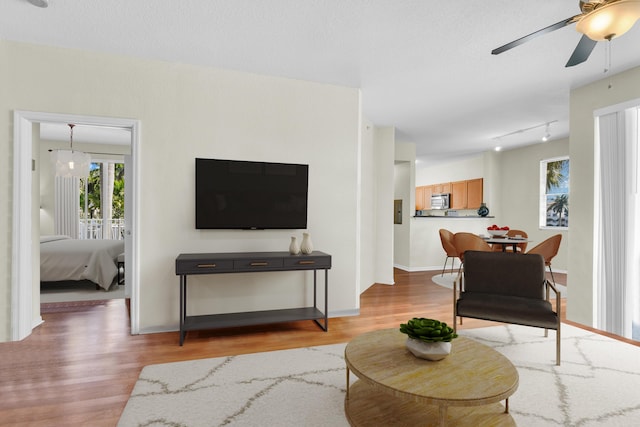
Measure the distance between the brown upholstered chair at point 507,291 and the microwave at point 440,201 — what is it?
6.15 meters

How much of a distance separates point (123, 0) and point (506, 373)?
3.27 m

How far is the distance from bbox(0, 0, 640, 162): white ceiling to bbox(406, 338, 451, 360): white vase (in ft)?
7.16

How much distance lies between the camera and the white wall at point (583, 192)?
12.2 ft

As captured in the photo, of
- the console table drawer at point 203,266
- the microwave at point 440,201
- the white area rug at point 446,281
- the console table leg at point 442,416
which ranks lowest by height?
the white area rug at point 446,281

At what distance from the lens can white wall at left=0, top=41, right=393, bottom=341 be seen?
309 centimetres

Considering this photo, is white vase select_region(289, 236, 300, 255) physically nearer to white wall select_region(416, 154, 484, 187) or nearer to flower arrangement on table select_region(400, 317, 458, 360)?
flower arrangement on table select_region(400, 317, 458, 360)

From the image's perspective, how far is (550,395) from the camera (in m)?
2.23

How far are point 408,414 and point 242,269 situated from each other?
1.84 meters

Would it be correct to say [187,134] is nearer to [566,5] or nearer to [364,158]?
[364,158]

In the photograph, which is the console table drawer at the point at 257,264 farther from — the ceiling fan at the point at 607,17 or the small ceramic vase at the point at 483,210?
the small ceramic vase at the point at 483,210

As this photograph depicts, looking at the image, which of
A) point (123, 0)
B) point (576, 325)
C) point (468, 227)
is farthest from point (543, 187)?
point (123, 0)

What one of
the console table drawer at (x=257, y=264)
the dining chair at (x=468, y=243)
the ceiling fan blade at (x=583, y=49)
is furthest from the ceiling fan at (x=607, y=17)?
the dining chair at (x=468, y=243)

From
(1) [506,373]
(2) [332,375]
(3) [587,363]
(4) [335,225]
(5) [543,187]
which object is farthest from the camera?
(5) [543,187]

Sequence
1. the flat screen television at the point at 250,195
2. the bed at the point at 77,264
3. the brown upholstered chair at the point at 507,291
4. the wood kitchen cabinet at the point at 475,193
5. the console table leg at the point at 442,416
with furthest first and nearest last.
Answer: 1. the wood kitchen cabinet at the point at 475,193
2. the bed at the point at 77,264
3. the flat screen television at the point at 250,195
4. the brown upholstered chair at the point at 507,291
5. the console table leg at the point at 442,416
